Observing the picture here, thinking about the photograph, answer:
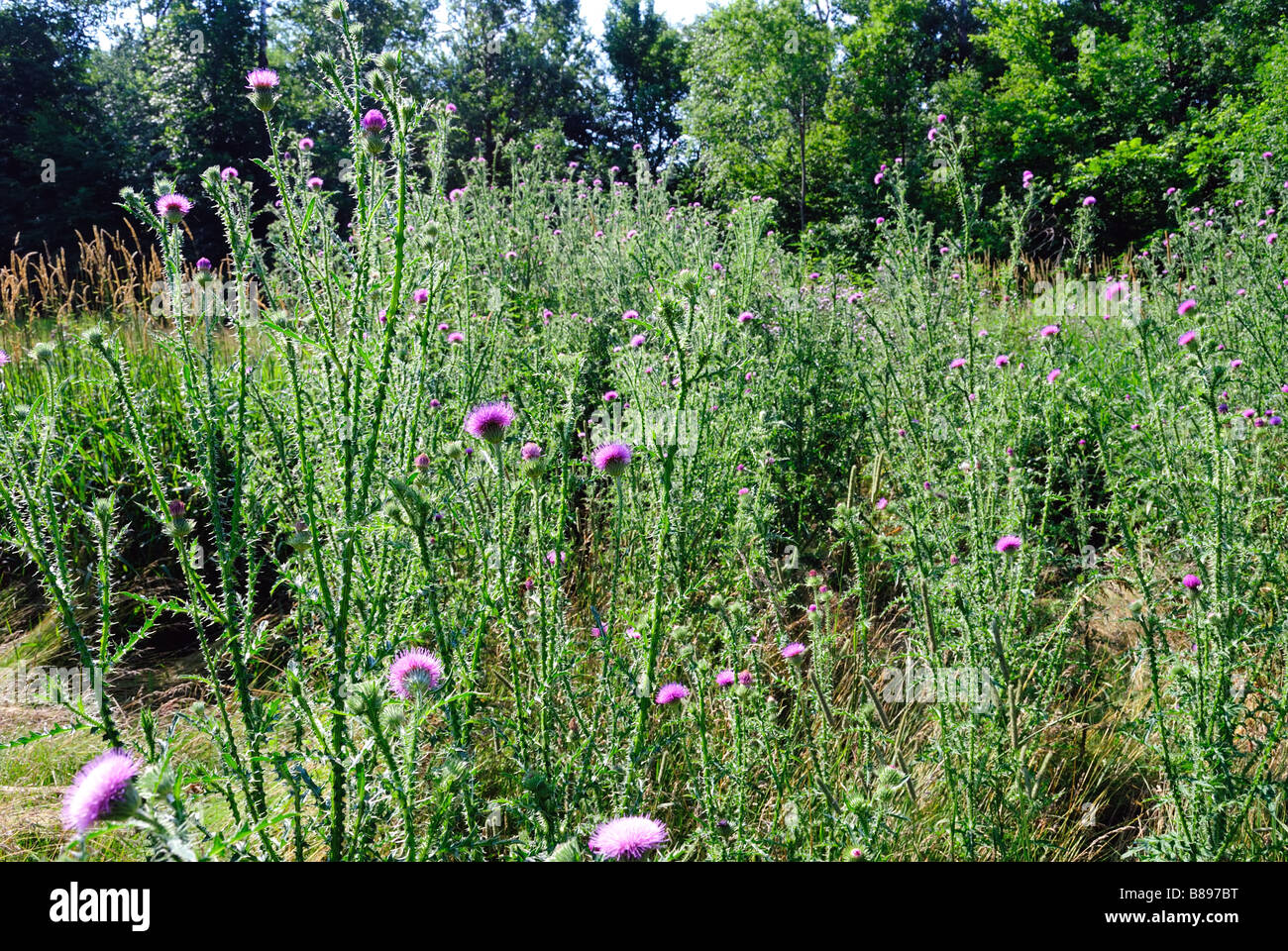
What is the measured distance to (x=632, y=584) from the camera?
2428mm

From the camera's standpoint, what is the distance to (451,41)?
25.5 meters

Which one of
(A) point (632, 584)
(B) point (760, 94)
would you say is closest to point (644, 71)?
(B) point (760, 94)

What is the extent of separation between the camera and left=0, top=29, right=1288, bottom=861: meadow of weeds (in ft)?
4.49

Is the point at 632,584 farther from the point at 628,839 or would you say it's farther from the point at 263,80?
the point at 263,80

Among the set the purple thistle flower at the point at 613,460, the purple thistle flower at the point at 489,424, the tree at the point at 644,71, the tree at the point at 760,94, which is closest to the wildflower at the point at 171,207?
the purple thistle flower at the point at 489,424

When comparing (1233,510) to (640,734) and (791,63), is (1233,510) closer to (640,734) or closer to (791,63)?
(640,734)

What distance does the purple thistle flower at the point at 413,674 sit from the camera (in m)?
1.34

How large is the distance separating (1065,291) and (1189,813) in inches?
231

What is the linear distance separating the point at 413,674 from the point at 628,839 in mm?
527

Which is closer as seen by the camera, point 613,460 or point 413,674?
point 413,674

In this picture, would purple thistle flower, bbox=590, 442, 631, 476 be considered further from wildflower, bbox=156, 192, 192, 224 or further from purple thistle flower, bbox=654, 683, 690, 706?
wildflower, bbox=156, 192, 192, 224

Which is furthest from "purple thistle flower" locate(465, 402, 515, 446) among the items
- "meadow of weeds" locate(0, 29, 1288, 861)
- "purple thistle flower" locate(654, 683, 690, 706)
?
"purple thistle flower" locate(654, 683, 690, 706)

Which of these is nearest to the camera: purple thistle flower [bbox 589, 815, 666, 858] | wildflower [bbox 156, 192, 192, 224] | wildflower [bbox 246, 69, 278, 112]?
purple thistle flower [bbox 589, 815, 666, 858]
